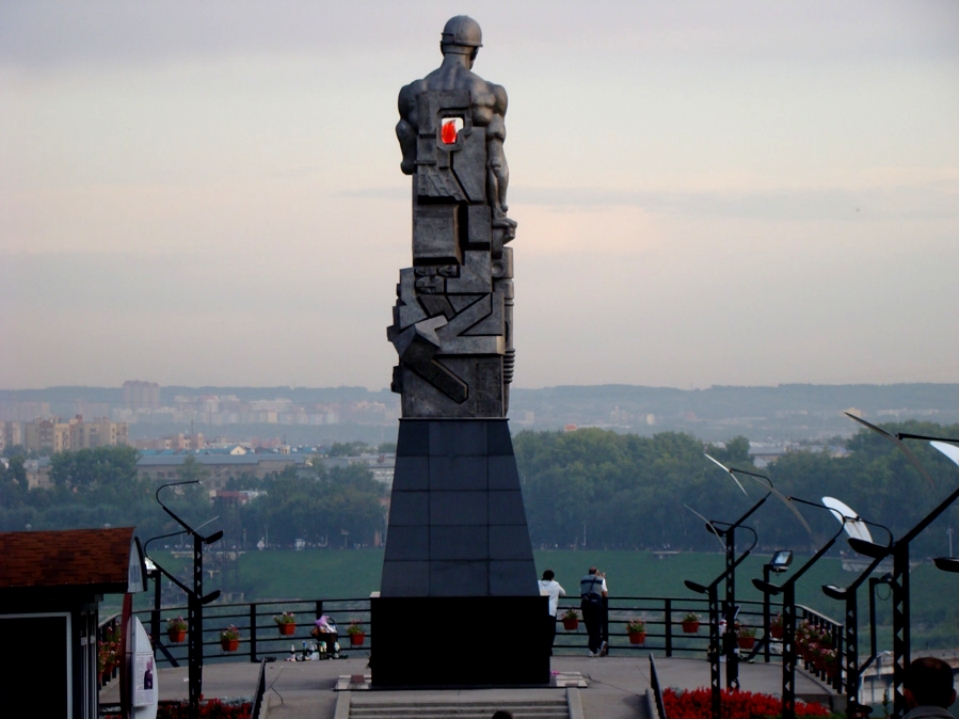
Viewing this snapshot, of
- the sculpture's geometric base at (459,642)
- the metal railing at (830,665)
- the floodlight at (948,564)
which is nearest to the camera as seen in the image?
the floodlight at (948,564)

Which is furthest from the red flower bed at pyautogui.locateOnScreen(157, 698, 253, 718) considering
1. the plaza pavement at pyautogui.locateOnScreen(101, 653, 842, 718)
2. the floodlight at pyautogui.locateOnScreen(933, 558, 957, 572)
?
the floodlight at pyautogui.locateOnScreen(933, 558, 957, 572)

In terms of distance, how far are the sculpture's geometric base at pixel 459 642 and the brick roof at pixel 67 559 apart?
4.69 m

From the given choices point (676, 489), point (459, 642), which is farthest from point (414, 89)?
point (676, 489)

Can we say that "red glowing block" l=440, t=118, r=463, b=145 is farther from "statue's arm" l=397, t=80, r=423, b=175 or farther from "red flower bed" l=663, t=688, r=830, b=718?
"red flower bed" l=663, t=688, r=830, b=718

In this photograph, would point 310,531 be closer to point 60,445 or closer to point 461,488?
point 60,445

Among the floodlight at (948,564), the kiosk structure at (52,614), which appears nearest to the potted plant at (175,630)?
the kiosk structure at (52,614)

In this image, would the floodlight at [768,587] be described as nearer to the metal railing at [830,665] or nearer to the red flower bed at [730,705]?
the red flower bed at [730,705]

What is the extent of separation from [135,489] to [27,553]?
274 feet

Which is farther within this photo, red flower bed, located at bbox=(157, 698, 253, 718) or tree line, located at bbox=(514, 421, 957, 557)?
tree line, located at bbox=(514, 421, 957, 557)

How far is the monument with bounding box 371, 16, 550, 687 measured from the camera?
18.7m

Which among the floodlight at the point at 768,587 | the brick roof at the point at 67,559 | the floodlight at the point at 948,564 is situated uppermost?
the floodlight at the point at 948,564

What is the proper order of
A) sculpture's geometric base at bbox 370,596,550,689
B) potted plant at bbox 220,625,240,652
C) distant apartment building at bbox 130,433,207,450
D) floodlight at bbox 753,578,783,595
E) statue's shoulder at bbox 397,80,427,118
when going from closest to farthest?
1. floodlight at bbox 753,578,783,595
2. sculpture's geometric base at bbox 370,596,550,689
3. statue's shoulder at bbox 397,80,427,118
4. potted plant at bbox 220,625,240,652
5. distant apartment building at bbox 130,433,207,450

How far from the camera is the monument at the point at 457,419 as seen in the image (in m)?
18.7

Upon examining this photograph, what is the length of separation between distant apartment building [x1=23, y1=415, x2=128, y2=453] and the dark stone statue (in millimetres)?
109763
